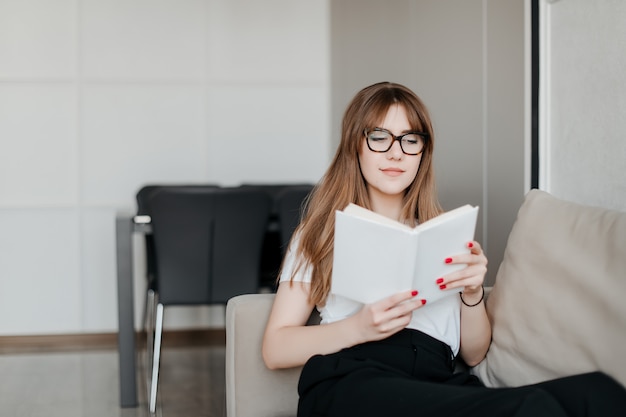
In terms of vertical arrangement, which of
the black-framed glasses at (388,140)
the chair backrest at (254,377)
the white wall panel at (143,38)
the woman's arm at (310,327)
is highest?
the white wall panel at (143,38)

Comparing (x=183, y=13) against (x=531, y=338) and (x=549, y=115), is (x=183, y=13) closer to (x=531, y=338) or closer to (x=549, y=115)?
(x=549, y=115)

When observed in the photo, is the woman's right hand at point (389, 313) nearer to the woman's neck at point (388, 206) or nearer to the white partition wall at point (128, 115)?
the woman's neck at point (388, 206)

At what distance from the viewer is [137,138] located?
5.05 metres

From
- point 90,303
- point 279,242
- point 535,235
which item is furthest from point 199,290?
point 535,235

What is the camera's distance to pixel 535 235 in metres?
1.95

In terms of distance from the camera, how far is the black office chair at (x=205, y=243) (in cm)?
355

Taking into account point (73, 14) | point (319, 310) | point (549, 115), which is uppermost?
point (73, 14)

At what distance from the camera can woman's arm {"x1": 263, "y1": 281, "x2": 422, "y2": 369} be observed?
5.80 ft

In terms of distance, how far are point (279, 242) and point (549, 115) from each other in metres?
1.84

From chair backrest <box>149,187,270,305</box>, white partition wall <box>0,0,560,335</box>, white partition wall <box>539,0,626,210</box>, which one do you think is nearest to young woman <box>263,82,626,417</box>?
white partition wall <box>539,0,626,210</box>

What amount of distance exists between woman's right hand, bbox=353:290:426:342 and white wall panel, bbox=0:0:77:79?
3668 mm

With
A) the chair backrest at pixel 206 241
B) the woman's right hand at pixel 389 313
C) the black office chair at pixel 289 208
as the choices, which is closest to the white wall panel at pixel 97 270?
the chair backrest at pixel 206 241

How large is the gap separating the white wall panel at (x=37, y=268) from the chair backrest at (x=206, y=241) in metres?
1.58

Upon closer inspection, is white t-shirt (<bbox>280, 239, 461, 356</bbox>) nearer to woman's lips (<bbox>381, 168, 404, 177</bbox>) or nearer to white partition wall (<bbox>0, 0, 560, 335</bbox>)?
woman's lips (<bbox>381, 168, 404, 177</bbox>)
